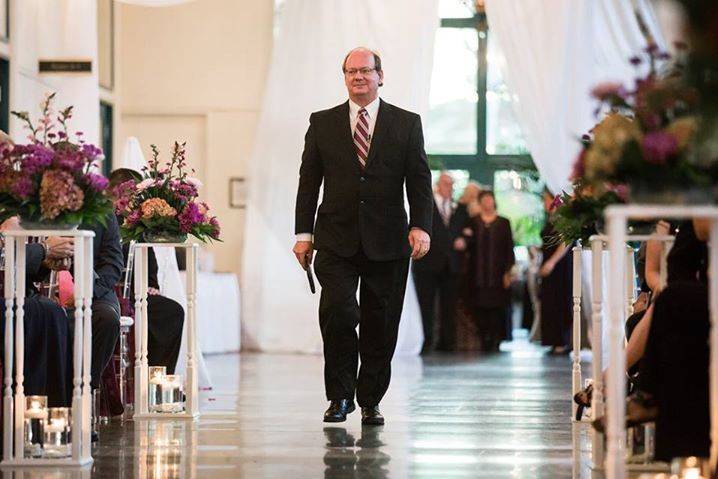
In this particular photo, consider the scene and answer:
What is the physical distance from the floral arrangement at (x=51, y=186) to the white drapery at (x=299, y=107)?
6.40 m

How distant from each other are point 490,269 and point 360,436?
7056 mm

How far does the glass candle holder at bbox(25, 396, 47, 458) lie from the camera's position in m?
4.77

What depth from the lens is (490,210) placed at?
41.0 ft

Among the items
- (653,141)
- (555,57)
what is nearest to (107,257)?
(653,141)

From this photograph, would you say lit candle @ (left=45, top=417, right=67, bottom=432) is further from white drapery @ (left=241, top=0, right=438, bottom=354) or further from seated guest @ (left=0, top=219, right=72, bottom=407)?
white drapery @ (left=241, top=0, right=438, bottom=354)

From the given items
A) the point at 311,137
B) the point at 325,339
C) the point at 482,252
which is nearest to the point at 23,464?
the point at 325,339

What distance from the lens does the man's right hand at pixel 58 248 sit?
5.35m

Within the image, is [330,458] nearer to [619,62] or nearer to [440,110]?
[619,62]

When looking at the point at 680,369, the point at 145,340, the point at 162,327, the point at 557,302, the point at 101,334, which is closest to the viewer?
the point at 680,369

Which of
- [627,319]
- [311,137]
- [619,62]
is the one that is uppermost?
[619,62]

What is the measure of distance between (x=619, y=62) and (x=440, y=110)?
14.8ft

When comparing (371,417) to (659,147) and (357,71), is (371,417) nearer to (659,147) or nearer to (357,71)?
(357,71)

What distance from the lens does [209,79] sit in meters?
14.1

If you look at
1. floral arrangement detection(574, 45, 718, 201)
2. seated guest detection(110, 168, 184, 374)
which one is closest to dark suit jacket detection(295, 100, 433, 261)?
seated guest detection(110, 168, 184, 374)
